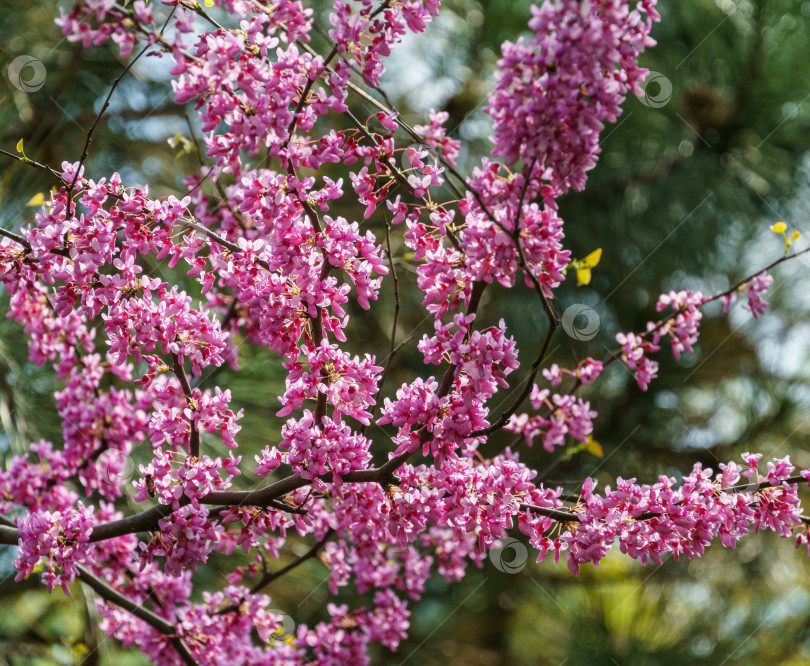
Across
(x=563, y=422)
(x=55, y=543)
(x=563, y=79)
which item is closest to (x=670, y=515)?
(x=563, y=422)

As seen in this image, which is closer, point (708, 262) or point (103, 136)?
point (103, 136)

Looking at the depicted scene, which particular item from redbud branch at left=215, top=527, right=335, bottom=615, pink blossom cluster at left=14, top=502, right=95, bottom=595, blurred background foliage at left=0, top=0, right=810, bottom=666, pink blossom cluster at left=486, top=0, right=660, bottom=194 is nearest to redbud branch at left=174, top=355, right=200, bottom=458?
pink blossom cluster at left=14, top=502, right=95, bottom=595

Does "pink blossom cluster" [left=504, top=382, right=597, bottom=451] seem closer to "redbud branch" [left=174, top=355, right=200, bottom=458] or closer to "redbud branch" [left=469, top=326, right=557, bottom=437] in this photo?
"redbud branch" [left=469, top=326, right=557, bottom=437]

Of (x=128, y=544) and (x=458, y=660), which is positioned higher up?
(x=458, y=660)

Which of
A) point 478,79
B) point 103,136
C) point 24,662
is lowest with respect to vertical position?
point 24,662

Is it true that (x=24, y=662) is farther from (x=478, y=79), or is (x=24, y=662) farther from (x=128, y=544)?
(x=478, y=79)

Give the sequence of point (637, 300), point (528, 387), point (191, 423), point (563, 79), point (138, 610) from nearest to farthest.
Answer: point (563, 79) < point (528, 387) < point (191, 423) < point (138, 610) < point (637, 300)

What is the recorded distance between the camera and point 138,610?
62.1 inches

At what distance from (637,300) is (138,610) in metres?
2.09

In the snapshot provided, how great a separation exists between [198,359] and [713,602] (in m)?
2.30

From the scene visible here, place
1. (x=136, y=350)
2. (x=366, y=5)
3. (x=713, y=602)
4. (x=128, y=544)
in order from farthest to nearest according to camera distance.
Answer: (x=713, y=602), (x=128, y=544), (x=136, y=350), (x=366, y=5)

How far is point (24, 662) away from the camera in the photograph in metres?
2.48

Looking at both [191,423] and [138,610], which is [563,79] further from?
[138,610]

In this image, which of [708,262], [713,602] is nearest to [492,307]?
[708,262]
